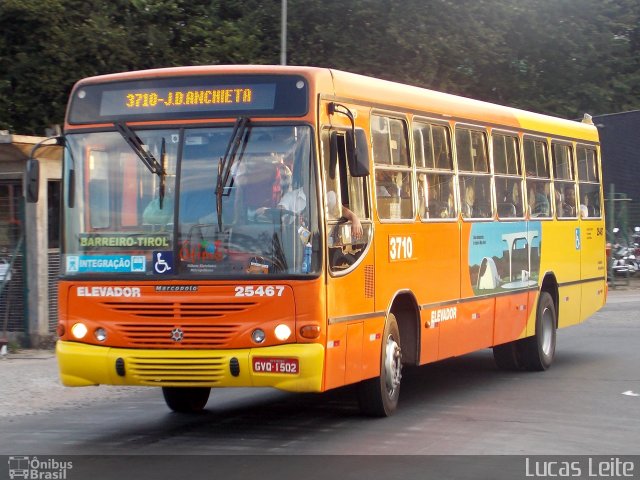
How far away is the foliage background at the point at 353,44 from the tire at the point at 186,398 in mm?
23554

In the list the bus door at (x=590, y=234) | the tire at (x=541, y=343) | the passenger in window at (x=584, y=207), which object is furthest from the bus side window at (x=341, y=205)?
the passenger in window at (x=584, y=207)

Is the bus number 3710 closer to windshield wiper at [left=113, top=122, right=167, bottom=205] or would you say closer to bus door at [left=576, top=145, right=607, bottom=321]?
windshield wiper at [left=113, top=122, right=167, bottom=205]

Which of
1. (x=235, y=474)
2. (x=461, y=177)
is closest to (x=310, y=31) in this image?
(x=461, y=177)

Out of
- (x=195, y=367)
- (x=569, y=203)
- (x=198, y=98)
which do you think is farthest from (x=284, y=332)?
(x=569, y=203)

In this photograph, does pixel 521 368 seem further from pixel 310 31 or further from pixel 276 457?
pixel 310 31

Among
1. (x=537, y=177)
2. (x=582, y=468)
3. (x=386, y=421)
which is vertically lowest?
(x=582, y=468)

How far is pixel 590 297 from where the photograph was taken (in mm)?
16625

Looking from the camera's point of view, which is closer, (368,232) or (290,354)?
(290,354)

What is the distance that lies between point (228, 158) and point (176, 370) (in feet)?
5.70

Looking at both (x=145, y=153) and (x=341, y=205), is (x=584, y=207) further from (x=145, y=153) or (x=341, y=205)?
(x=145, y=153)

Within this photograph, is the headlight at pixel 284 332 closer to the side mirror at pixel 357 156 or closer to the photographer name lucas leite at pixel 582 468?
the side mirror at pixel 357 156

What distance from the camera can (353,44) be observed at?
1387 inches

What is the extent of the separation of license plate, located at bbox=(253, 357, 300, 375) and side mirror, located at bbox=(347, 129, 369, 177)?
162cm

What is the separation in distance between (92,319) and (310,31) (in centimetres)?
2776
